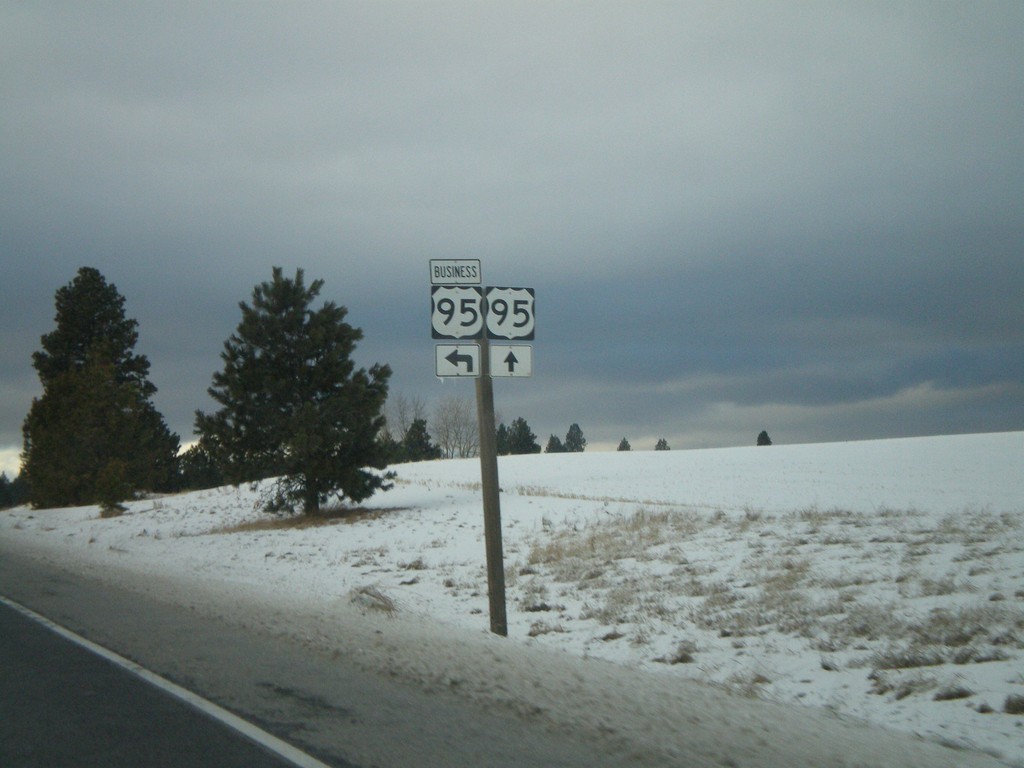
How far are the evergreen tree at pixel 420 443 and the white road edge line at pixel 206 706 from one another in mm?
109554

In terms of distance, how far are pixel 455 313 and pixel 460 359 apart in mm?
617

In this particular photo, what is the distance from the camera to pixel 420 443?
126 metres

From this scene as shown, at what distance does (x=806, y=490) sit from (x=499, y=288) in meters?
27.8

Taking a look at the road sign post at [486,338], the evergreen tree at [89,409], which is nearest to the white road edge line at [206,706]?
the road sign post at [486,338]

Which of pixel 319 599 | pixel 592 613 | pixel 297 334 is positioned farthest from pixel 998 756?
pixel 297 334

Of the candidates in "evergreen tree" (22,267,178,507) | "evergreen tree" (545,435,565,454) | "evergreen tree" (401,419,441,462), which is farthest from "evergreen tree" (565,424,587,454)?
"evergreen tree" (22,267,178,507)

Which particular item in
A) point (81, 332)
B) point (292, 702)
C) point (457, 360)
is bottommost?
point (292, 702)

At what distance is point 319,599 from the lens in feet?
51.1

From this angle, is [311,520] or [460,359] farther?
[311,520]

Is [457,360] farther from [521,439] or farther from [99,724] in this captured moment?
[521,439]

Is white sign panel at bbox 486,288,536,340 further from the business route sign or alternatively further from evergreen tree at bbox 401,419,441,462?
evergreen tree at bbox 401,419,441,462

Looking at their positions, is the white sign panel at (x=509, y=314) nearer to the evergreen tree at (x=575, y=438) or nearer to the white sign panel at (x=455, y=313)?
the white sign panel at (x=455, y=313)

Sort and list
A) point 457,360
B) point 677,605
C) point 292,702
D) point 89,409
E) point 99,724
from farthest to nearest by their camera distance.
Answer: point 89,409
point 677,605
point 457,360
point 292,702
point 99,724

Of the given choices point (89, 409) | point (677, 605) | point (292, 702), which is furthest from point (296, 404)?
point (292, 702)
